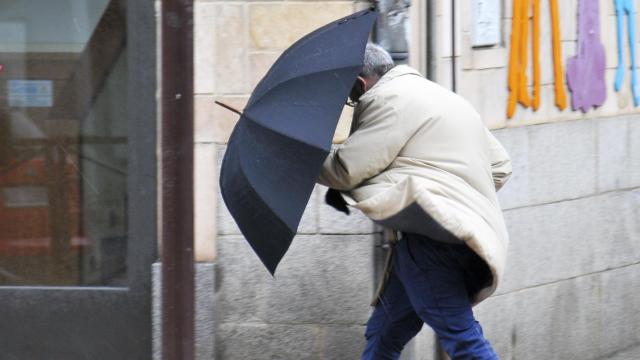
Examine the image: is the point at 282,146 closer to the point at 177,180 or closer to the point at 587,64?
the point at 177,180

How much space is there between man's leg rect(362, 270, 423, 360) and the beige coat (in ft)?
1.66

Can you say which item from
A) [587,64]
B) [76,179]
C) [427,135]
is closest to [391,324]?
[427,135]

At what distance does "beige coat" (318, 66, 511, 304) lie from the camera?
430 cm

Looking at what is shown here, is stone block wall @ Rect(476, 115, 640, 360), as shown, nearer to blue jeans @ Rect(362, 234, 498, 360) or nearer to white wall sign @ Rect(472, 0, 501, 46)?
white wall sign @ Rect(472, 0, 501, 46)

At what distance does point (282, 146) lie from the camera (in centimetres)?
406

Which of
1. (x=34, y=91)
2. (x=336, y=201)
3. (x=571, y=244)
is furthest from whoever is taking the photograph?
(x=571, y=244)

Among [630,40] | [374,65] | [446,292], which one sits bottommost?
[446,292]

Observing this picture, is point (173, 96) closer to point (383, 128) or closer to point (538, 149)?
point (383, 128)

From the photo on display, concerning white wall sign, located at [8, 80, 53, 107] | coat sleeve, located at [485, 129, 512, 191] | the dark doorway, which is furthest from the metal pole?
white wall sign, located at [8, 80, 53, 107]

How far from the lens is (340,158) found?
4.39m

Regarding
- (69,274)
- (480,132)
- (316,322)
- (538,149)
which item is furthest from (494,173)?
(69,274)

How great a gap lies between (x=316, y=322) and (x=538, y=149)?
1.75 metres

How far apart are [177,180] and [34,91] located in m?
3.17

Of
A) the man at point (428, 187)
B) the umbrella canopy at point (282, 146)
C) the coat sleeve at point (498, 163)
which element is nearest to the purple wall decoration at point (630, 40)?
the coat sleeve at point (498, 163)
